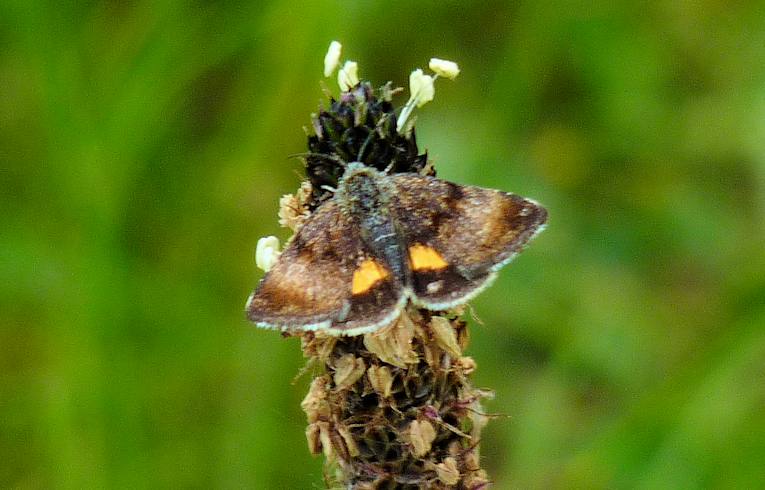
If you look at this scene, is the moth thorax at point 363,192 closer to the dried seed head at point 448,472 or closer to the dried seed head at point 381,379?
the dried seed head at point 381,379

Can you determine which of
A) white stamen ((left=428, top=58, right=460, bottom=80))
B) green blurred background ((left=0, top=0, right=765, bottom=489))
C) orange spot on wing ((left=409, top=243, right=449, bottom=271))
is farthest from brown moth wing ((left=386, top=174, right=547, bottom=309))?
green blurred background ((left=0, top=0, right=765, bottom=489))

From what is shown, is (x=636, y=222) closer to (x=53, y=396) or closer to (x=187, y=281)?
(x=187, y=281)

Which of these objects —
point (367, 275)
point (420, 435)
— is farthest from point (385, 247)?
point (420, 435)

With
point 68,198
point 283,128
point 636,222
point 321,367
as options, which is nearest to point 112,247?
point 68,198

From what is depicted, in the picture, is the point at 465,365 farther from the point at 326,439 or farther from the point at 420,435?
the point at 326,439

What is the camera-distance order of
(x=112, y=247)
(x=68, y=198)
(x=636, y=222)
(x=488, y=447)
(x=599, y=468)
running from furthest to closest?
(x=636, y=222), (x=488, y=447), (x=68, y=198), (x=112, y=247), (x=599, y=468)

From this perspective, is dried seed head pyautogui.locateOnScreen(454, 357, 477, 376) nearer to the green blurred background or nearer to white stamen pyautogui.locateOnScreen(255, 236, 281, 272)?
white stamen pyautogui.locateOnScreen(255, 236, 281, 272)
